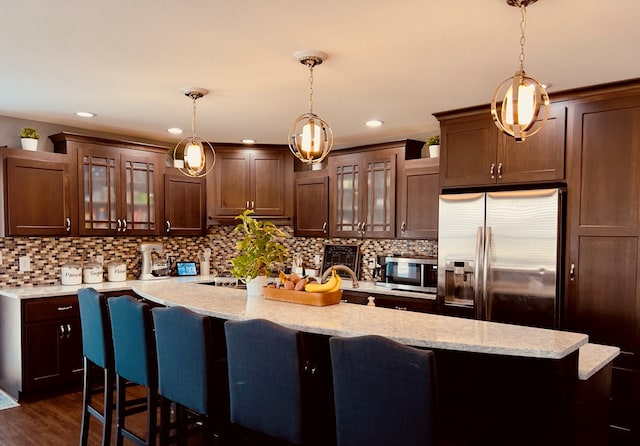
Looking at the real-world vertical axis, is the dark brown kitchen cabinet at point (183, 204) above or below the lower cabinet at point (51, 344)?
above

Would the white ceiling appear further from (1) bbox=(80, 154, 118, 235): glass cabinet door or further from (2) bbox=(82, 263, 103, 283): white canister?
(2) bbox=(82, 263, 103, 283): white canister

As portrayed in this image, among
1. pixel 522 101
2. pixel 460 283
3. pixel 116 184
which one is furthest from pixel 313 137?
pixel 116 184

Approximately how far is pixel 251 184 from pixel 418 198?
6.82 feet

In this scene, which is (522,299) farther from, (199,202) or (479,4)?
(199,202)

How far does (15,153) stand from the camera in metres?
4.18

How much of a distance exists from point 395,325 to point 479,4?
1.54 metres

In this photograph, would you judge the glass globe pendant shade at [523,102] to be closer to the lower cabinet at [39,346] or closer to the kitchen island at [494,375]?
the kitchen island at [494,375]

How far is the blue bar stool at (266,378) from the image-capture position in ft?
6.24

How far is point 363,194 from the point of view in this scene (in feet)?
16.7

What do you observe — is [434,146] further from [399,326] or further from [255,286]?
[399,326]

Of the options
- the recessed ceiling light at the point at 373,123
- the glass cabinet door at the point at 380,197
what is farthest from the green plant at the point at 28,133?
the glass cabinet door at the point at 380,197

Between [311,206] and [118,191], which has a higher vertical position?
[118,191]

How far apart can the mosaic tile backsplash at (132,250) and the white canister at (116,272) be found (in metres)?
0.20

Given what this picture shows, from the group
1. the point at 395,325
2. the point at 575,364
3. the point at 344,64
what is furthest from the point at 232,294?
the point at 575,364
